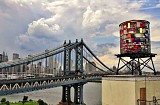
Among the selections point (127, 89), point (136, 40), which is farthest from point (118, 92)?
point (136, 40)

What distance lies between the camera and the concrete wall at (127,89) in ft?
68.7

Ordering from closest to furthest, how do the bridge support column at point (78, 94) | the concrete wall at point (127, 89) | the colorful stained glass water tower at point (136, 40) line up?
the concrete wall at point (127, 89)
the colorful stained glass water tower at point (136, 40)
the bridge support column at point (78, 94)

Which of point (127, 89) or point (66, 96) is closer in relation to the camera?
point (127, 89)

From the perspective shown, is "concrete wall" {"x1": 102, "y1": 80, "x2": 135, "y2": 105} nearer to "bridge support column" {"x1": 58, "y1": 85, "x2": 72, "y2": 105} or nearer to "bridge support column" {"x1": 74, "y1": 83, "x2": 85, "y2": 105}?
"bridge support column" {"x1": 74, "y1": 83, "x2": 85, "y2": 105}

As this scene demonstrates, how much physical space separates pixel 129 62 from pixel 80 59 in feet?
84.6

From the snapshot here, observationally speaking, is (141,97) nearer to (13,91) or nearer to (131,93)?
(131,93)

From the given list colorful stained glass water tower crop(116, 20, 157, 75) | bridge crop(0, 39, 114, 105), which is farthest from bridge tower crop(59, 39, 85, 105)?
colorful stained glass water tower crop(116, 20, 157, 75)

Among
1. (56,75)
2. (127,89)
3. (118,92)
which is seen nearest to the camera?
(127,89)

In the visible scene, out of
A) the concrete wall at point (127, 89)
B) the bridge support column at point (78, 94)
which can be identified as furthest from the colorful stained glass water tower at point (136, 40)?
the bridge support column at point (78, 94)

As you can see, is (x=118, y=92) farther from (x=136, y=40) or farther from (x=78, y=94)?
(x=78, y=94)

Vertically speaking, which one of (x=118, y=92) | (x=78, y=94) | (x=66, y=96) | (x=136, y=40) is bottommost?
(x=66, y=96)

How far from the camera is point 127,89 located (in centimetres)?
2142

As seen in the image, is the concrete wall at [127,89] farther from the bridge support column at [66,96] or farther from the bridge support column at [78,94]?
the bridge support column at [66,96]

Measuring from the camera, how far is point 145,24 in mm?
26766
